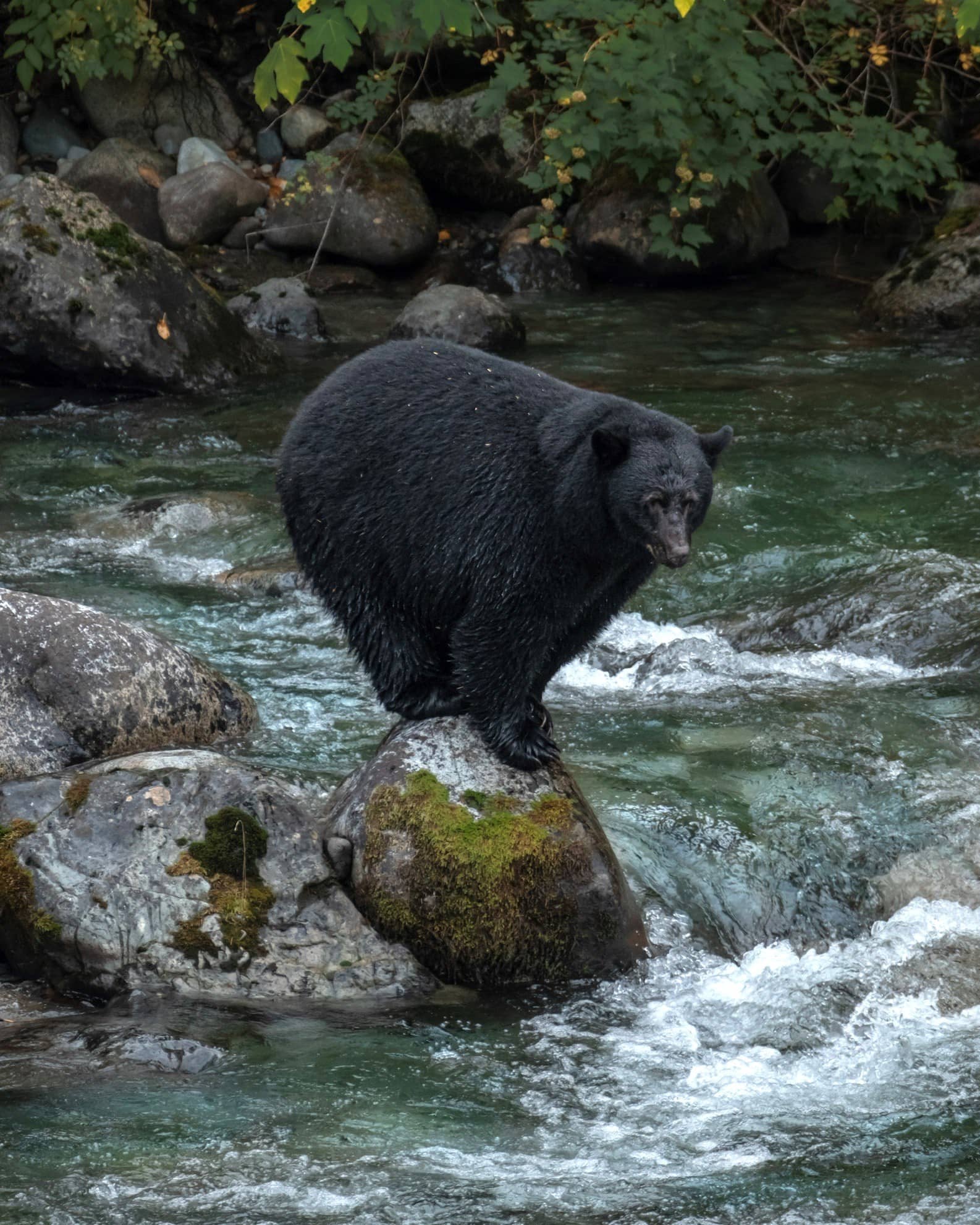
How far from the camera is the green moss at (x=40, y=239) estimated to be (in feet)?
43.8

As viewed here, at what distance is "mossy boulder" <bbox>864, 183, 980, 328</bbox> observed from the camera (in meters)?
15.9

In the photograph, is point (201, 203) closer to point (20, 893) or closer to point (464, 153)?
point (464, 153)

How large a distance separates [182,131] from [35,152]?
2.04m

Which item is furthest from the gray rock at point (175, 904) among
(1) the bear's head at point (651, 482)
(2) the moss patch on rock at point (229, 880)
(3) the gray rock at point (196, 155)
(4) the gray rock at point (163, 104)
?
(4) the gray rock at point (163, 104)

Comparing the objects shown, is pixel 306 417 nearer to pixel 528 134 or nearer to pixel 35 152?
pixel 528 134

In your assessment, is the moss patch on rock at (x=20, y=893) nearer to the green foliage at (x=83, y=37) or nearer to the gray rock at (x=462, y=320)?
the gray rock at (x=462, y=320)

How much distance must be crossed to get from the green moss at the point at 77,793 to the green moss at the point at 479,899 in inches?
44.8

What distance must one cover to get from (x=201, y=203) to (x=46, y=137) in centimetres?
302

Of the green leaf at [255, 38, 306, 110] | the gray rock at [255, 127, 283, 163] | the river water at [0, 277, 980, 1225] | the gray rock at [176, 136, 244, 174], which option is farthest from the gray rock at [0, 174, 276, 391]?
the green leaf at [255, 38, 306, 110]

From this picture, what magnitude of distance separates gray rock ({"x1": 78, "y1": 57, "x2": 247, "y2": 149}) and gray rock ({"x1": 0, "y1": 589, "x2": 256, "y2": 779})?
49.6ft

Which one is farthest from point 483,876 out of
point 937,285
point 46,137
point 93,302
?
point 46,137

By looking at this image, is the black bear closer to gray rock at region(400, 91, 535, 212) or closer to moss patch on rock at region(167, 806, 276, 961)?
moss patch on rock at region(167, 806, 276, 961)

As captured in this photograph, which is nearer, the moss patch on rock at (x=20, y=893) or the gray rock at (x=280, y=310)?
the moss patch on rock at (x=20, y=893)

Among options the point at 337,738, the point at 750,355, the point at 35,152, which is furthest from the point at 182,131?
the point at 337,738
